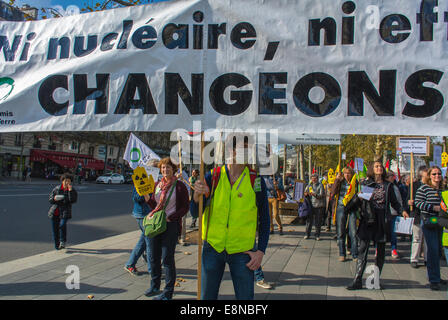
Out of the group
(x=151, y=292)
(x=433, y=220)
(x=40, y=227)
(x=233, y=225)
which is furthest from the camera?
(x=40, y=227)

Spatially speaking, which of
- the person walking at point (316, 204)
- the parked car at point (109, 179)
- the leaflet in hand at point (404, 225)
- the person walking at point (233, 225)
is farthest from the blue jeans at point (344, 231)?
the parked car at point (109, 179)

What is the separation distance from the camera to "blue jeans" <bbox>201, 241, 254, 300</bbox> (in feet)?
8.62

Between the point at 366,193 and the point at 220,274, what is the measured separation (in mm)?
3424

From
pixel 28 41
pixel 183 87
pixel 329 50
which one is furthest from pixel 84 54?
pixel 329 50

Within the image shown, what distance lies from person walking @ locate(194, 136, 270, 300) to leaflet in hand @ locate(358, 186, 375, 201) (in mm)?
3039

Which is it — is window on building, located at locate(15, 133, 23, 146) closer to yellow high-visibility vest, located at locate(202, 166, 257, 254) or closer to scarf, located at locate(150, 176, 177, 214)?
scarf, located at locate(150, 176, 177, 214)

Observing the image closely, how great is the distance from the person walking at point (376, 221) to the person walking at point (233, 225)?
→ 10.2 feet

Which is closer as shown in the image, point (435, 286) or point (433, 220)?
point (435, 286)

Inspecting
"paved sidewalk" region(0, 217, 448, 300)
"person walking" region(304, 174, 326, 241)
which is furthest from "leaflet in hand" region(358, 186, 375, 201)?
"person walking" region(304, 174, 326, 241)

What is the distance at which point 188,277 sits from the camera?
5.63m

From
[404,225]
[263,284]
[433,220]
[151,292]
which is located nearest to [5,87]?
[151,292]

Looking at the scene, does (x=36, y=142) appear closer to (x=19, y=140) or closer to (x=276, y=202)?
(x=19, y=140)

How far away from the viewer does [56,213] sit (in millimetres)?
7621

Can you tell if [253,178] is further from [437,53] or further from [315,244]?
[315,244]
